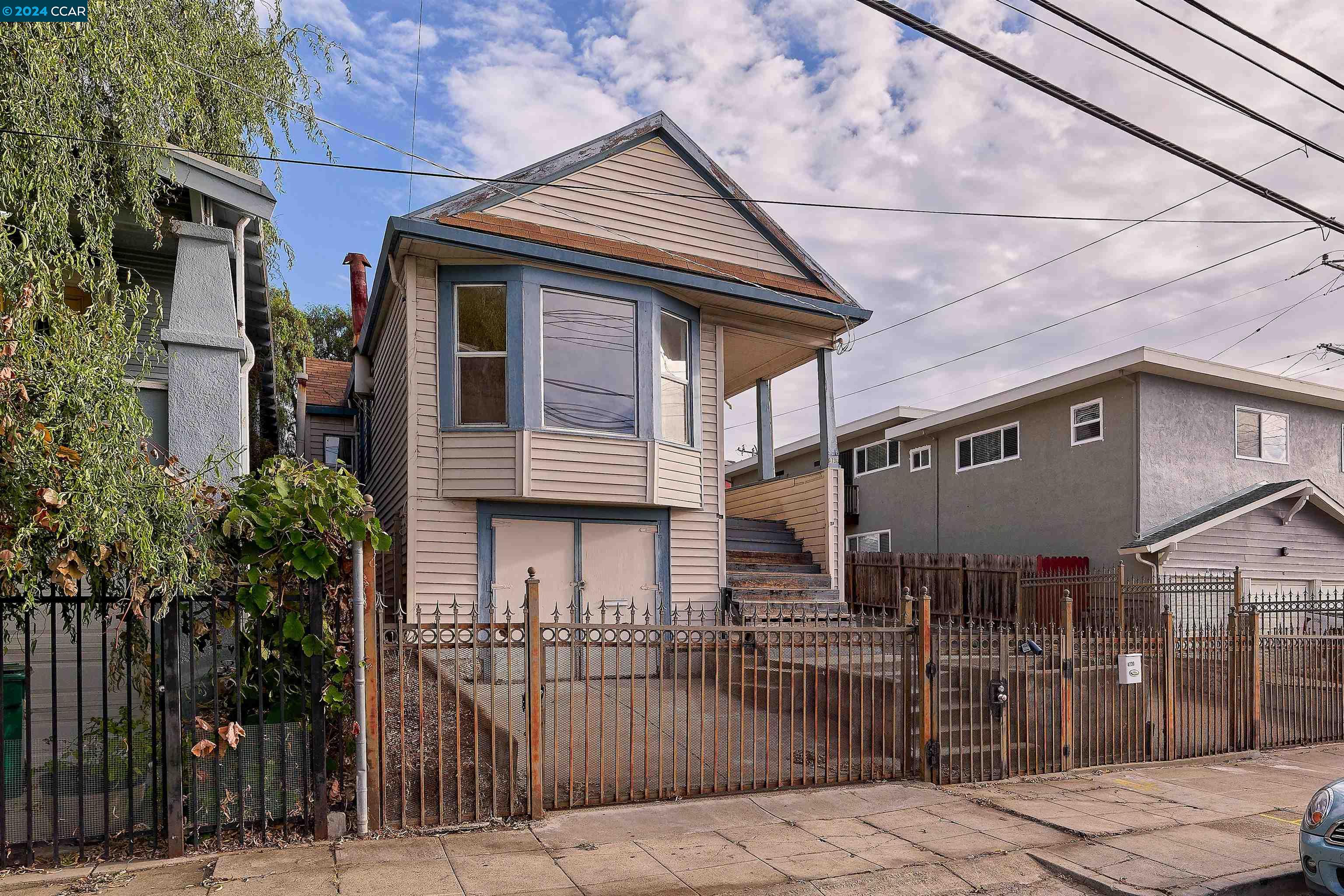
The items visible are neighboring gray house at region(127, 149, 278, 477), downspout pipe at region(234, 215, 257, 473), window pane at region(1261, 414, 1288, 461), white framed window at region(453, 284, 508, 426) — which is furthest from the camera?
window pane at region(1261, 414, 1288, 461)

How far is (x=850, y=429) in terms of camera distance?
2673 centimetres

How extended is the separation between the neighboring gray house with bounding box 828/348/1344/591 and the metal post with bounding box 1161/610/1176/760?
7.24 metres

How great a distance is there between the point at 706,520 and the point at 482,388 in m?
3.75

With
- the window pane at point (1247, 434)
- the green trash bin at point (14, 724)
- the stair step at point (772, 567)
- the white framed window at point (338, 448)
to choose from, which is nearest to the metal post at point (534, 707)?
the green trash bin at point (14, 724)

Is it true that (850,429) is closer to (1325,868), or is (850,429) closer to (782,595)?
(782,595)

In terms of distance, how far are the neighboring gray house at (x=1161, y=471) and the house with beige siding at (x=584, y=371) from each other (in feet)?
25.7

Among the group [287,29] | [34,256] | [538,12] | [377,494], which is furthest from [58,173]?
[377,494]

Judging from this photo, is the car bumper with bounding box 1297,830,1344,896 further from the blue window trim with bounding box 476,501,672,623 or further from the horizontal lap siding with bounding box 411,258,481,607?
the horizontal lap siding with bounding box 411,258,481,607

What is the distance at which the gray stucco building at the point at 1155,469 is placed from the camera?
712 inches

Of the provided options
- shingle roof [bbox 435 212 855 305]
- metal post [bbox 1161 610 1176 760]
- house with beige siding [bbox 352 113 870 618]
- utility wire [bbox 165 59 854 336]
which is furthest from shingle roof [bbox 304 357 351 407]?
metal post [bbox 1161 610 1176 760]

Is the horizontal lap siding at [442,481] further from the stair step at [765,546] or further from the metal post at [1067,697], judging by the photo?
the metal post at [1067,697]

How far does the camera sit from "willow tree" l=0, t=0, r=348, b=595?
5395 mm

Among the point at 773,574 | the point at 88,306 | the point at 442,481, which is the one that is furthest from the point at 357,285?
the point at 88,306

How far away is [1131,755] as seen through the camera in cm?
1012
